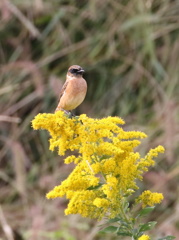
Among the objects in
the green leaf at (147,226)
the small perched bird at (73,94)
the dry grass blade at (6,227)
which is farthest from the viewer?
the dry grass blade at (6,227)

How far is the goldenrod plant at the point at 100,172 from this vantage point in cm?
Result: 177

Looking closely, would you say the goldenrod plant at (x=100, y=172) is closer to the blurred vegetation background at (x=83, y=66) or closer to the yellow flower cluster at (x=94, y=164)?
the yellow flower cluster at (x=94, y=164)

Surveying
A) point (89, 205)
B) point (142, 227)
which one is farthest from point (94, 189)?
point (142, 227)

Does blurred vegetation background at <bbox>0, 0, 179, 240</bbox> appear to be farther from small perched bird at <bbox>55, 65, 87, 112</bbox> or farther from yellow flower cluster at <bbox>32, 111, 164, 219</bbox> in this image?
yellow flower cluster at <bbox>32, 111, 164, 219</bbox>

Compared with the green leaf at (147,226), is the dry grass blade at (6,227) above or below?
above

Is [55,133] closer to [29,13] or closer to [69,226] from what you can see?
[69,226]

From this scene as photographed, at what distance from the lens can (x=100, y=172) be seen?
182cm

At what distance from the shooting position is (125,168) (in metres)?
1.77


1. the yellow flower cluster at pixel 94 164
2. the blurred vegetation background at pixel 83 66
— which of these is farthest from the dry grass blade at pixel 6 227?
the yellow flower cluster at pixel 94 164

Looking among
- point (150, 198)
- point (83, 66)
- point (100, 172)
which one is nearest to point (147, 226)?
point (150, 198)

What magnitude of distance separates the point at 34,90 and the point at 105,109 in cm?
67

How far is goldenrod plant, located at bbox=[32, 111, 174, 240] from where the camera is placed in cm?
177

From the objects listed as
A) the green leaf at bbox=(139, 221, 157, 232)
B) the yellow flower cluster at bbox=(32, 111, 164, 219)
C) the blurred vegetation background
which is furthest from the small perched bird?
the blurred vegetation background

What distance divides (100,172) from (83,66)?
3424 millimetres
